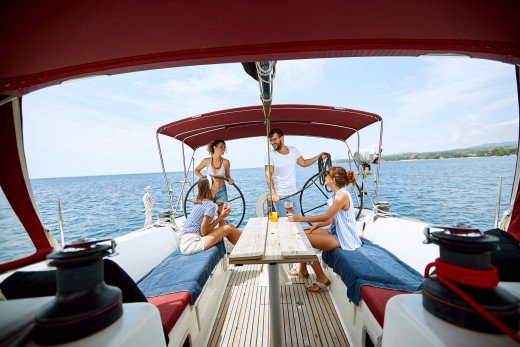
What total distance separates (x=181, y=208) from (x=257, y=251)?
2855 millimetres

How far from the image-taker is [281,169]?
142 inches

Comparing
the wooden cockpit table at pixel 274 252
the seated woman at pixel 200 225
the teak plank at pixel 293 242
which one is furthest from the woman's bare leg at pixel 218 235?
the teak plank at pixel 293 242

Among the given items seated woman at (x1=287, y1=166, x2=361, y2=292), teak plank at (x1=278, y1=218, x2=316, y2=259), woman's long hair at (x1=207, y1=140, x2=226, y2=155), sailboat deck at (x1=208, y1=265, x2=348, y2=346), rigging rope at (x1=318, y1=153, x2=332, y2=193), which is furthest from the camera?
woman's long hair at (x1=207, y1=140, x2=226, y2=155)

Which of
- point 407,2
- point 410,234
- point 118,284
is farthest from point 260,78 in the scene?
point 410,234

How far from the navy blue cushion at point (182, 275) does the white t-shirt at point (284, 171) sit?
126cm

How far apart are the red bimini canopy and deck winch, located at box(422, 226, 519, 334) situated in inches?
110

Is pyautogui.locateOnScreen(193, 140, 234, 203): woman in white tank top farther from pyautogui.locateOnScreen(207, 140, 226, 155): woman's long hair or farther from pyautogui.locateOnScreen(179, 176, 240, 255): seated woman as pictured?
pyautogui.locateOnScreen(179, 176, 240, 255): seated woman

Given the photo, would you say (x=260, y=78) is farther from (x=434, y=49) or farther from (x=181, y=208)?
(x=181, y=208)

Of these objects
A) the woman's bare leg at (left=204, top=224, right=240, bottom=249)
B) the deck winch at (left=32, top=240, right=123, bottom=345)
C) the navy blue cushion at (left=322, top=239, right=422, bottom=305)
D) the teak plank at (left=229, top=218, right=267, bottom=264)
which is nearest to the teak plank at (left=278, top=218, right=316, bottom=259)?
the teak plank at (left=229, top=218, right=267, bottom=264)

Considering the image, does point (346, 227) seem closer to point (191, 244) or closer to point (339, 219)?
point (339, 219)

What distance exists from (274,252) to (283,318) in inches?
43.6

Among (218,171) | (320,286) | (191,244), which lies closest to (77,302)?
(191,244)

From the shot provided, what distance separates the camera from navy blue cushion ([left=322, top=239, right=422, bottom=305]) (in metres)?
1.94

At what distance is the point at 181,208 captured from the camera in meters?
4.34
